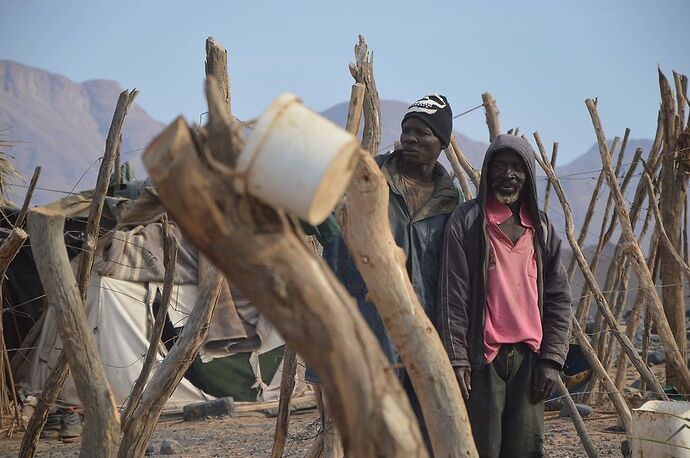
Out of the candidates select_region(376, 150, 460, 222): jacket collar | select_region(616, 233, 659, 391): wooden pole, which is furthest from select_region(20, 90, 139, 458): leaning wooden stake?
select_region(616, 233, 659, 391): wooden pole

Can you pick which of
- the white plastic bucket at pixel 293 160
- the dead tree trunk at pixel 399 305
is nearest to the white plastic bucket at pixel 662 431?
the dead tree trunk at pixel 399 305

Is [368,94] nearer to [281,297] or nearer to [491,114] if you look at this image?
[491,114]

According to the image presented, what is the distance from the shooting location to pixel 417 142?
350cm

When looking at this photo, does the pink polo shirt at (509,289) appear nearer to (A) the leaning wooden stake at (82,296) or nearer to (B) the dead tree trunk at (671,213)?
(A) the leaning wooden stake at (82,296)

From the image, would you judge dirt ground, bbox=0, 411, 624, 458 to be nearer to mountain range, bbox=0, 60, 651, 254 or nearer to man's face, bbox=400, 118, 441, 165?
man's face, bbox=400, 118, 441, 165

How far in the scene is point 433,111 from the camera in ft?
11.5

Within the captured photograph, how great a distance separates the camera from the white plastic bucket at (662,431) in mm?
3809

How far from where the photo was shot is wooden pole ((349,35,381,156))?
4.41 metres

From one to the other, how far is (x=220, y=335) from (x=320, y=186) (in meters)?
7.09

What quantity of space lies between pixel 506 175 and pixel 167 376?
1535 mm

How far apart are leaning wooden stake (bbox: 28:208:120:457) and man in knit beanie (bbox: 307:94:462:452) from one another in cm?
96

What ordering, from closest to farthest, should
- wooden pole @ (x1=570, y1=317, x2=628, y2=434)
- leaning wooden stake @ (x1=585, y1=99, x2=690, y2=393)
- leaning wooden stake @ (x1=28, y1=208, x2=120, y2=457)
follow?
1. leaning wooden stake @ (x1=28, y1=208, x2=120, y2=457)
2. wooden pole @ (x1=570, y1=317, x2=628, y2=434)
3. leaning wooden stake @ (x1=585, y1=99, x2=690, y2=393)

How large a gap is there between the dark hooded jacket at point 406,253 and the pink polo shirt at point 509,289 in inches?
7.8

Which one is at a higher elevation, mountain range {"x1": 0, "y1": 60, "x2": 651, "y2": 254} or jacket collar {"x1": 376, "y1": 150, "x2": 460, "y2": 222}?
mountain range {"x1": 0, "y1": 60, "x2": 651, "y2": 254}
